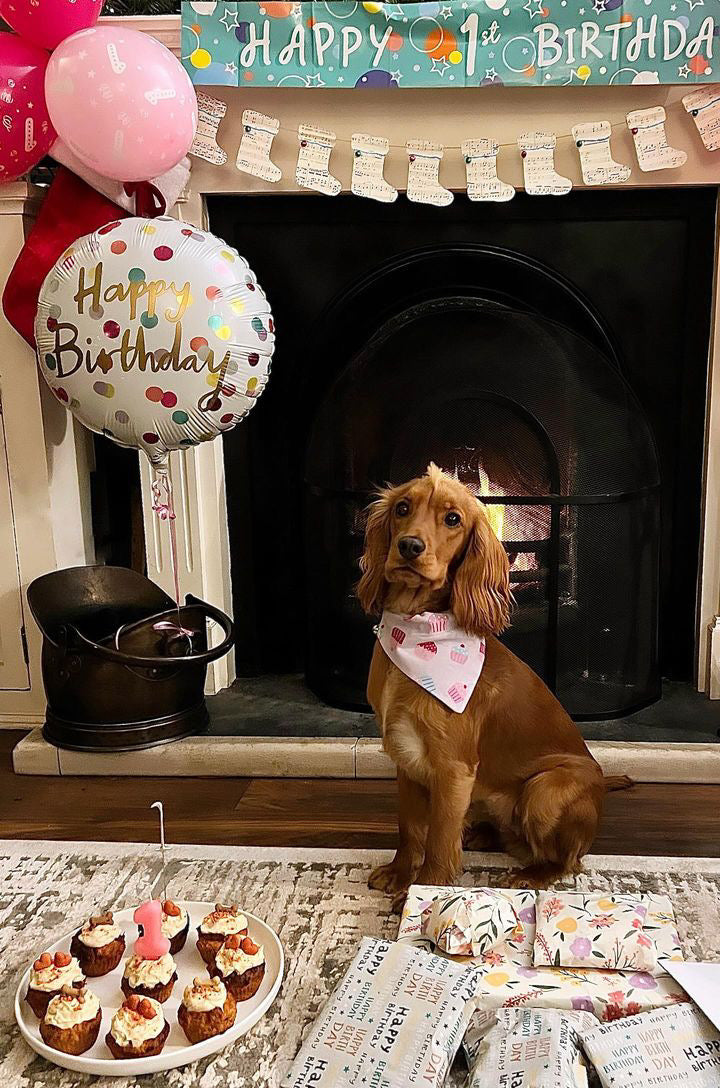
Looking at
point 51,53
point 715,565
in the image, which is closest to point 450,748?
point 715,565

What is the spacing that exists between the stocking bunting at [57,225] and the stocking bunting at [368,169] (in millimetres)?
606

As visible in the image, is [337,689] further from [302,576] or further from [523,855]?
[523,855]

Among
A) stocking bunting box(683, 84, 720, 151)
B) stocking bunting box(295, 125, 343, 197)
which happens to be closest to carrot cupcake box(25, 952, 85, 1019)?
stocking bunting box(295, 125, 343, 197)

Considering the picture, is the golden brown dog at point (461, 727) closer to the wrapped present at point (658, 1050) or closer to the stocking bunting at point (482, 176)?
the wrapped present at point (658, 1050)

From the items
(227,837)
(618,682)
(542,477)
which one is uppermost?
(542,477)

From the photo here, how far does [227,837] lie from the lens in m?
2.29

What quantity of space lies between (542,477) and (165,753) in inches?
48.0

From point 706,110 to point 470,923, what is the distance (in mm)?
2033

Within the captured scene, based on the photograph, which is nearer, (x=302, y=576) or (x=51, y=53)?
(x=51, y=53)

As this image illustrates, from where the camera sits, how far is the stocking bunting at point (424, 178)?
2619 millimetres

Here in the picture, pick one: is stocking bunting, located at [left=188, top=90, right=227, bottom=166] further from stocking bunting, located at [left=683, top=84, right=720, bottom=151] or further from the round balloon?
stocking bunting, located at [left=683, top=84, right=720, bottom=151]

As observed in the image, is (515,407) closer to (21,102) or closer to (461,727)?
(461,727)

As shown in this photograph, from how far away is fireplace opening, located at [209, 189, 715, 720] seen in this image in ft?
8.71

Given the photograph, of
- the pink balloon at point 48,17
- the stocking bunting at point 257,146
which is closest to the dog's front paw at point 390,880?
the stocking bunting at point 257,146
